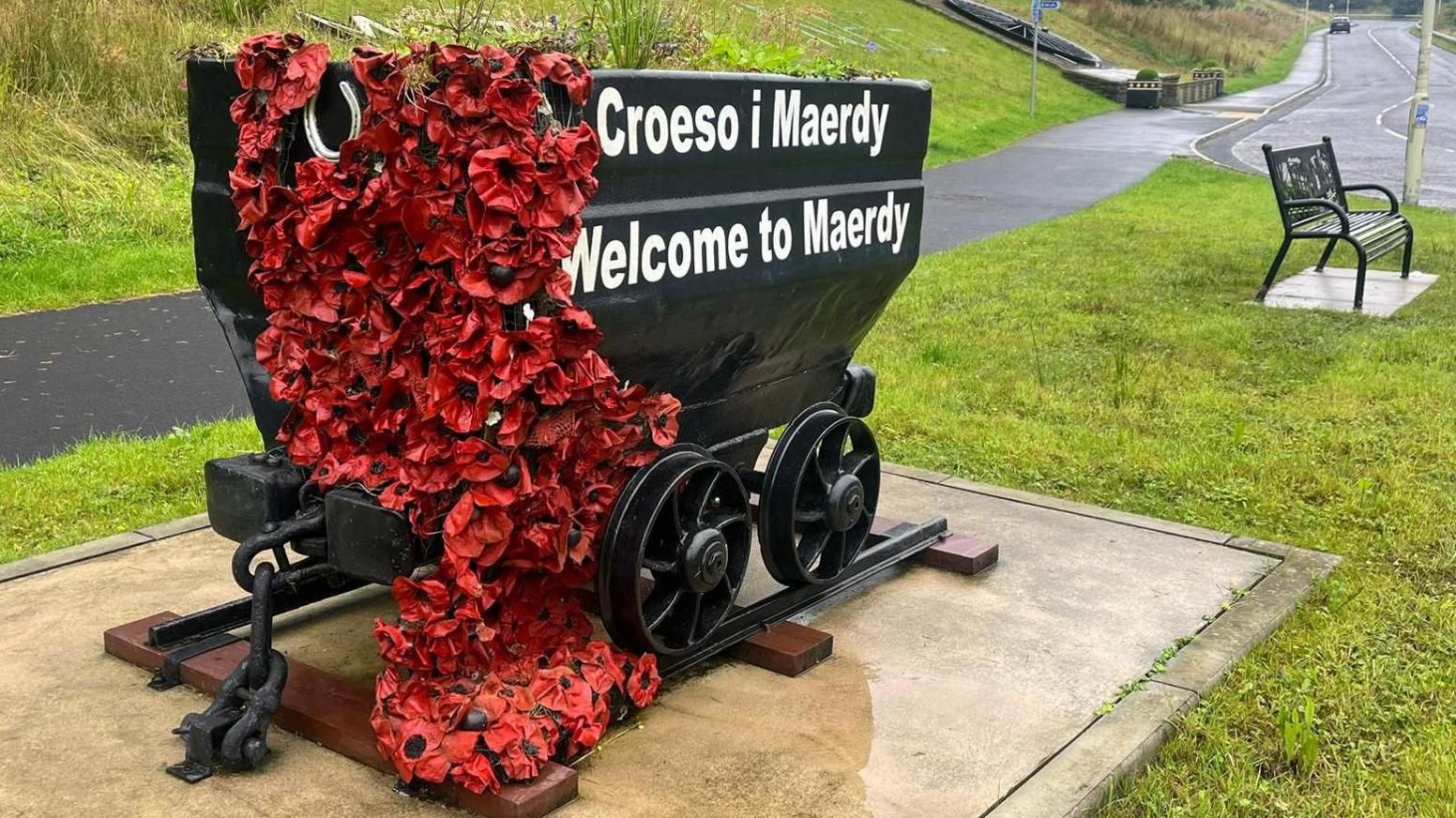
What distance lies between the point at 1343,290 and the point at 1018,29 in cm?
3137

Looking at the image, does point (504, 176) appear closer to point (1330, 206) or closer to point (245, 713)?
point (245, 713)

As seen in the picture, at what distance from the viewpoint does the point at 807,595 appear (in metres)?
3.91

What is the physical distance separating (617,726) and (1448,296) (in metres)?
7.94

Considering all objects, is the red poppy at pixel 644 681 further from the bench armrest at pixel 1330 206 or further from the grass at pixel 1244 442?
the bench armrest at pixel 1330 206

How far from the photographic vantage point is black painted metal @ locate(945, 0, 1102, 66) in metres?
39.0

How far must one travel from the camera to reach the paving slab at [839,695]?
293cm

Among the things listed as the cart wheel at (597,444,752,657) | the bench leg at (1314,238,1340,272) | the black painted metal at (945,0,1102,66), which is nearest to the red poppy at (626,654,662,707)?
the cart wheel at (597,444,752,657)

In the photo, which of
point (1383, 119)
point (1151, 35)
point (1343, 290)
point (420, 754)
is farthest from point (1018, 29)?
point (420, 754)

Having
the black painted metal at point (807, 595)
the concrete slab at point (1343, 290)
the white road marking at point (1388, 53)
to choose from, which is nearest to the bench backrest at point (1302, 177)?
the concrete slab at point (1343, 290)

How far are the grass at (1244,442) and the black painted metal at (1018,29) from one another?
1159 inches

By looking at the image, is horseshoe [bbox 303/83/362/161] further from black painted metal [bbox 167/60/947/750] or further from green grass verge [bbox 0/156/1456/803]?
green grass verge [bbox 0/156/1456/803]

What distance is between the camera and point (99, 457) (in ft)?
17.6

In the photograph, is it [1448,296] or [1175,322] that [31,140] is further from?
[1448,296]

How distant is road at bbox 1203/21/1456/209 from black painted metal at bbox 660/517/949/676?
1348 cm
